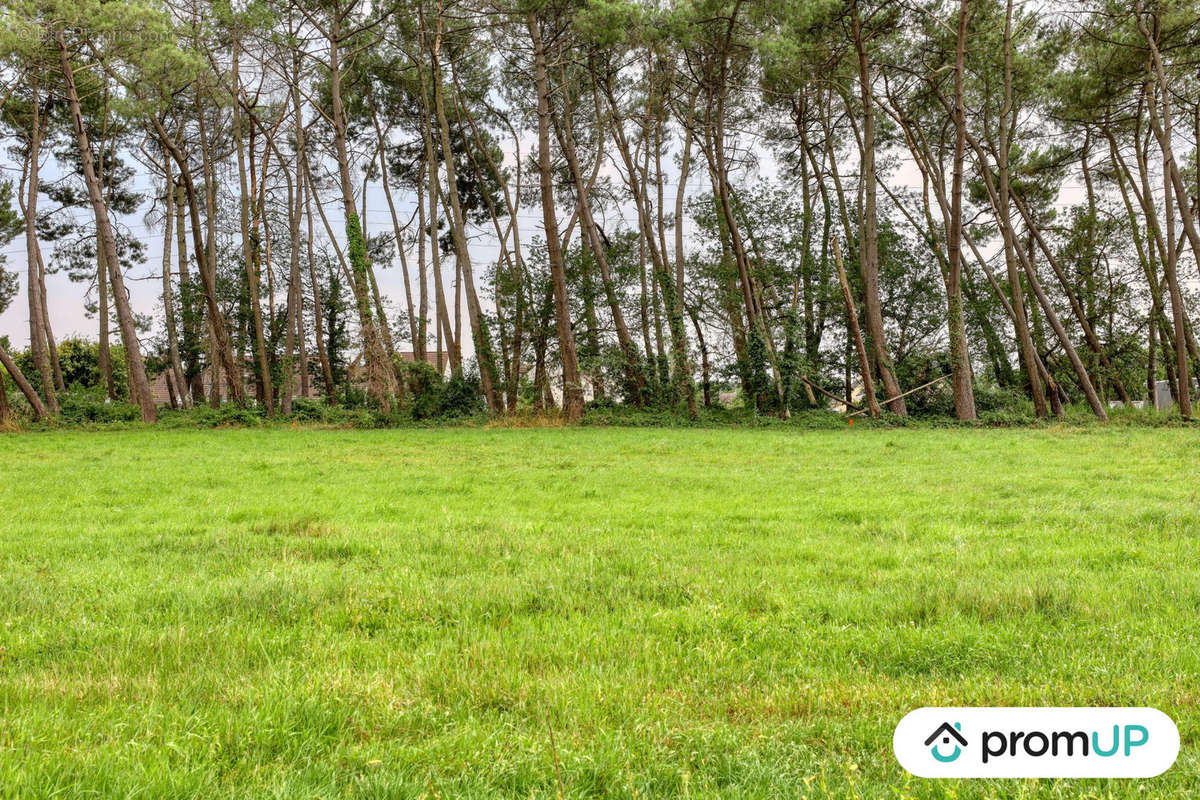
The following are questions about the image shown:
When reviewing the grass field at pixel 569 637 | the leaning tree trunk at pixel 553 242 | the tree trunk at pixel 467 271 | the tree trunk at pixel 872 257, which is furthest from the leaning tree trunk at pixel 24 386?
the tree trunk at pixel 872 257

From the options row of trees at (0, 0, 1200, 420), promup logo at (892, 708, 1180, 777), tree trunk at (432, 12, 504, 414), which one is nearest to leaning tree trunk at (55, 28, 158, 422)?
row of trees at (0, 0, 1200, 420)

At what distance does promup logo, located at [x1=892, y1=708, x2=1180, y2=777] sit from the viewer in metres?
1.87

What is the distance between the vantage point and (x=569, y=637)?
336cm

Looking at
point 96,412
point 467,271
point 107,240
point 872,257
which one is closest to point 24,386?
point 96,412

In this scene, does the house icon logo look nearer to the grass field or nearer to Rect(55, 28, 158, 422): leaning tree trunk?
the grass field

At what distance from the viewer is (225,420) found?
2314cm

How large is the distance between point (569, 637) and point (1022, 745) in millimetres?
1953

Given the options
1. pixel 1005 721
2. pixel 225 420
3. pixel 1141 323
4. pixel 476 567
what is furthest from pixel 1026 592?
pixel 1141 323

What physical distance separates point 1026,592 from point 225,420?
Result: 2428cm

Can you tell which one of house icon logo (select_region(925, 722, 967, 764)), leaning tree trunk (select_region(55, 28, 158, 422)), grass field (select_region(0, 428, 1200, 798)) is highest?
leaning tree trunk (select_region(55, 28, 158, 422))

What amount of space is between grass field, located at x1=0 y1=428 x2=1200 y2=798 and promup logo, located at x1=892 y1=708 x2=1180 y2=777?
14cm

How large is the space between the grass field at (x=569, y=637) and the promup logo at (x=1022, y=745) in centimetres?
14

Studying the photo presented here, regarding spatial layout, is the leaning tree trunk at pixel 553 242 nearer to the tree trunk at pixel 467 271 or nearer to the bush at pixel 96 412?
the tree trunk at pixel 467 271

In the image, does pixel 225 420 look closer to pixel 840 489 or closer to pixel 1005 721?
pixel 840 489
